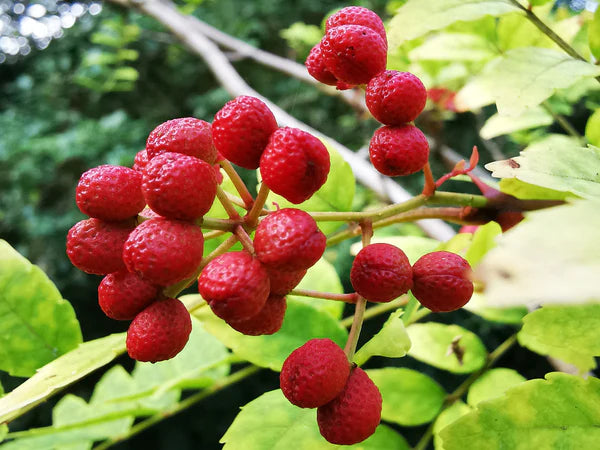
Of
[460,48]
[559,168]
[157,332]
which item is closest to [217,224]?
[157,332]

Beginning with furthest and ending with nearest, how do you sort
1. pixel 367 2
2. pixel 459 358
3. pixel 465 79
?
1. pixel 367 2
2. pixel 465 79
3. pixel 459 358

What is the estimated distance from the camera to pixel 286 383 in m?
0.56

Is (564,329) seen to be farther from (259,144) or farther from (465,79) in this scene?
(465,79)

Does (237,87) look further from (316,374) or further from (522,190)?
(316,374)

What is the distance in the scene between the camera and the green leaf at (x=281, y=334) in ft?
2.65

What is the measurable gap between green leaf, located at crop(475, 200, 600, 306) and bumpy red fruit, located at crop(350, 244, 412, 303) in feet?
0.95

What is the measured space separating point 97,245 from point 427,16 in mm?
557

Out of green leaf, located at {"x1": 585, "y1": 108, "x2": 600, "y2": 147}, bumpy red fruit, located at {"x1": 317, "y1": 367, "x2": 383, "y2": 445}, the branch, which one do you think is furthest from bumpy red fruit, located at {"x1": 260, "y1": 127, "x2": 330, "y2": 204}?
green leaf, located at {"x1": 585, "y1": 108, "x2": 600, "y2": 147}

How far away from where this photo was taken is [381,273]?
579mm

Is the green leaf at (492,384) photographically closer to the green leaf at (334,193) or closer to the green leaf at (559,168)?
the green leaf at (334,193)

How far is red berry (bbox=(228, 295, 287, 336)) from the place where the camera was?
0.58m

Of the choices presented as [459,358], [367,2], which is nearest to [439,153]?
[459,358]

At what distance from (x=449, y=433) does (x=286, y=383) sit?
18cm

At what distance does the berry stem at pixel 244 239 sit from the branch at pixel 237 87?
1.46ft
